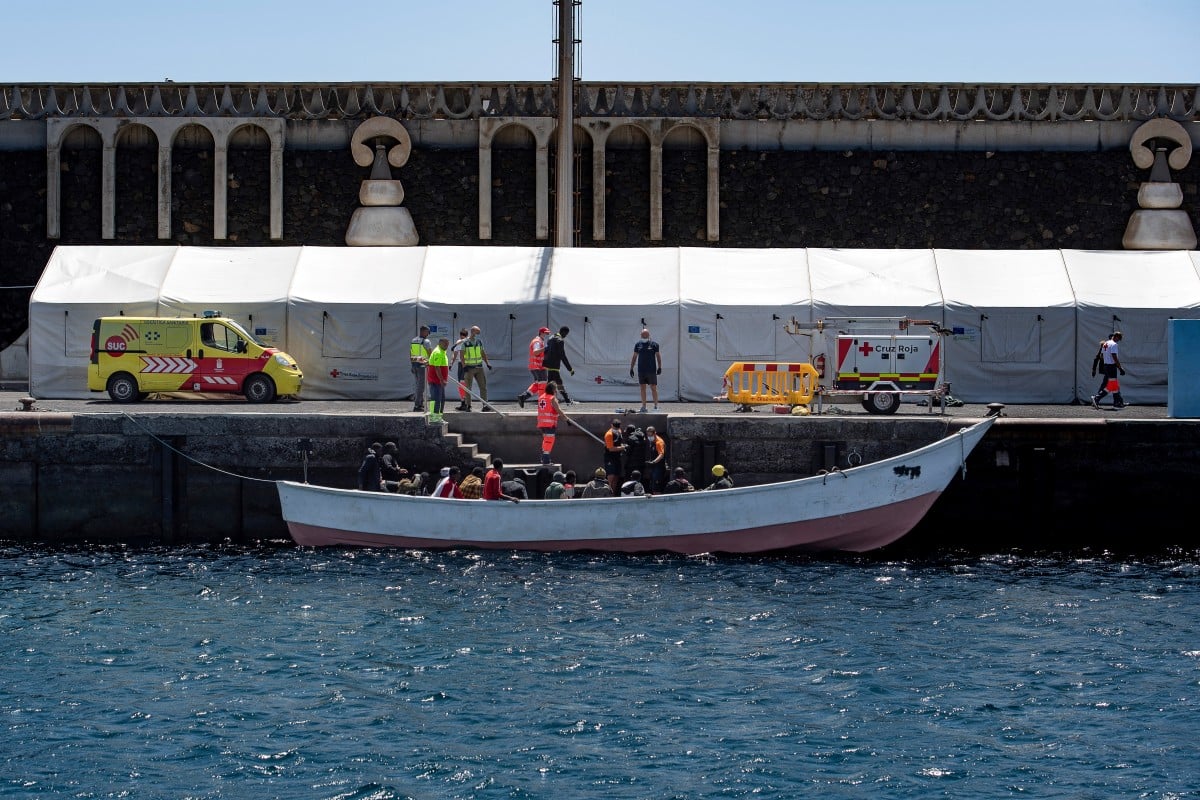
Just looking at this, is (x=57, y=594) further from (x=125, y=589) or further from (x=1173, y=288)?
(x=1173, y=288)

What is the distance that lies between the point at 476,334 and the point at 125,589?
7.70m

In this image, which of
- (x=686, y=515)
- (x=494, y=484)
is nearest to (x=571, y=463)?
(x=494, y=484)

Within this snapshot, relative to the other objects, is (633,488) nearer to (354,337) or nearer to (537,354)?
(537,354)

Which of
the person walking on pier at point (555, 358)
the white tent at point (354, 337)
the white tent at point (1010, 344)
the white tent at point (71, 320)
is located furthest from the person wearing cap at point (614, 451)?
the white tent at point (71, 320)

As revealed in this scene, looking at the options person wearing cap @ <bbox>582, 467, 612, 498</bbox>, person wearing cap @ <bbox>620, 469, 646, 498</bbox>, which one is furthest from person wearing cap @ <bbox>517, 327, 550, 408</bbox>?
person wearing cap @ <bbox>582, 467, 612, 498</bbox>

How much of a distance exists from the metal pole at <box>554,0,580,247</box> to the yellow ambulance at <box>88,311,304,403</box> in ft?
24.1

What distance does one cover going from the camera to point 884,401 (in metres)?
25.0

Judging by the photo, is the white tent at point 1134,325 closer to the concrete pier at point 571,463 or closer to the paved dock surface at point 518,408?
the paved dock surface at point 518,408

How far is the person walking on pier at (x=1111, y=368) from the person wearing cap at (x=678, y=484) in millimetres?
8483

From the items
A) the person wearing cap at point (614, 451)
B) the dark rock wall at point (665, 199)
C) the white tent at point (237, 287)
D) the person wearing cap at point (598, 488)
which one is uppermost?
the dark rock wall at point (665, 199)

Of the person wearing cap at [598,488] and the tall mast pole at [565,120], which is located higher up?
the tall mast pole at [565,120]

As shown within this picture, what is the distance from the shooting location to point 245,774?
13258 mm

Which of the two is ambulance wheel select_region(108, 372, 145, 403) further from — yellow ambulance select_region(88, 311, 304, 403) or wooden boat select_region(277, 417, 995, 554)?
wooden boat select_region(277, 417, 995, 554)

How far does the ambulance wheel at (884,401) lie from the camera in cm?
2503
